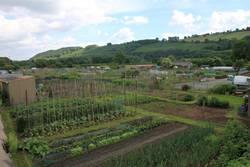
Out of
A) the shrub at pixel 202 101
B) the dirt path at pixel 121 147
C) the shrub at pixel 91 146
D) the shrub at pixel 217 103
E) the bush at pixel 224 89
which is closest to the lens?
the dirt path at pixel 121 147

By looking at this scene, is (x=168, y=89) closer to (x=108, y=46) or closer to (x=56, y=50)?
(x=108, y=46)

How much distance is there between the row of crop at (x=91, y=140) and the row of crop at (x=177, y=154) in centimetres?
231

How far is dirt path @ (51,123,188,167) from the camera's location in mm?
11880

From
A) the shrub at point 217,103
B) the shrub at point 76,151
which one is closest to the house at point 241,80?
the shrub at point 217,103

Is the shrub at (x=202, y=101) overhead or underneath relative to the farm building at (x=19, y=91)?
underneath

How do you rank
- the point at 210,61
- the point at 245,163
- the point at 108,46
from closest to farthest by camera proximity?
the point at 245,163 → the point at 210,61 → the point at 108,46

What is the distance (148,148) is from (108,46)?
423 ft

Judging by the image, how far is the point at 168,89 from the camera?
108 ft

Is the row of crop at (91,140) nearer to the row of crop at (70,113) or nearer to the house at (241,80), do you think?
the row of crop at (70,113)

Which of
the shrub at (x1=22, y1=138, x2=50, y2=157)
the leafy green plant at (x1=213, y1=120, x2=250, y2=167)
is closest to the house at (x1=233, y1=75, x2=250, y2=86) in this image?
the leafy green plant at (x1=213, y1=120, x2=250, y2=167)

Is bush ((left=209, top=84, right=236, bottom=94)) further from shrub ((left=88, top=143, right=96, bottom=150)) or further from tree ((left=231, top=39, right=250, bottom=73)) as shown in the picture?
tree ((left=231, top=39, right=250, bottom=73))

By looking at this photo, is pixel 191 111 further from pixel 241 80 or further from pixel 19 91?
pixel 19 91

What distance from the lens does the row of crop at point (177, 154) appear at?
10643 mm

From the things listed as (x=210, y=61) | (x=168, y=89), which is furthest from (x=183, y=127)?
(x=210, y=61)
